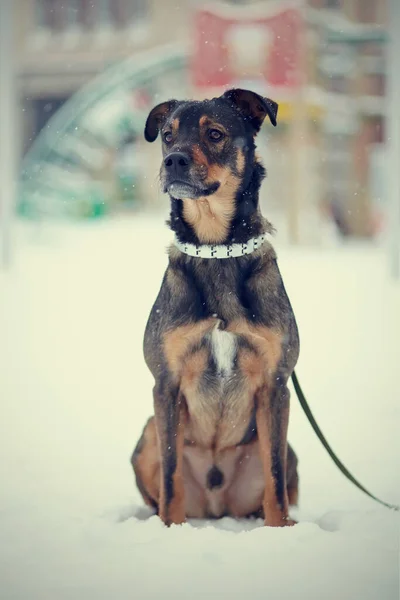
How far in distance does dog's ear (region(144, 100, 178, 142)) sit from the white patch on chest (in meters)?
0.79

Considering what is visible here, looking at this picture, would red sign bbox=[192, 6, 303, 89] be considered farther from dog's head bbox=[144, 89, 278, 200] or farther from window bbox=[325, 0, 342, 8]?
dog's head bbox=[144, 89, 278, 200]

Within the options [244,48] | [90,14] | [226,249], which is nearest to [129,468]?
[226,249]

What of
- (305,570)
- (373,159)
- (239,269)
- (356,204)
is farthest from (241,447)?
(373,159)

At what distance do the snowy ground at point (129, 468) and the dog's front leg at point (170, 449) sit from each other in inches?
3.0

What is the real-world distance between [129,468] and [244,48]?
7.53m

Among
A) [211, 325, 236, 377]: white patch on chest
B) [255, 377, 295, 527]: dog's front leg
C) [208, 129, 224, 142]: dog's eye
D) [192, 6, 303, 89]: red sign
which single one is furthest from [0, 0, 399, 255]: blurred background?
[255, 377, 295, 527]: dog's front leg

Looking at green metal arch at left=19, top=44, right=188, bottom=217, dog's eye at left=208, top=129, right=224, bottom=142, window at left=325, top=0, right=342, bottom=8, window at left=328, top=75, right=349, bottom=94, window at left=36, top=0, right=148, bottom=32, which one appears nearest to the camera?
dog's eye at left=208, top=129, right=224, bottom=142

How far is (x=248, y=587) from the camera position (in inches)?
89.7

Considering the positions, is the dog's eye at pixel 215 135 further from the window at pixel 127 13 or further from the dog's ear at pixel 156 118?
the window at pixel 127 13

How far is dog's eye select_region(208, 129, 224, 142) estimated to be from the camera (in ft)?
7.94

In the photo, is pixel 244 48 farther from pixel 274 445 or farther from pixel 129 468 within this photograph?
pixel 274 445

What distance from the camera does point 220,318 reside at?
8.04 ft

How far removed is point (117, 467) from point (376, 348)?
2.57m

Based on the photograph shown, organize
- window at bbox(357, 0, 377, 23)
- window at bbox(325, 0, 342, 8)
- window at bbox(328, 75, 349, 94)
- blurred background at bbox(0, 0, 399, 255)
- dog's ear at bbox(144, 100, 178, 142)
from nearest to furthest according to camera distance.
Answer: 1. dog's ear at bbox(144, 100, 178, 142)
2. blurred background at bbox(0, 0, 399, 255)
3. window at bbox(325, 0, 342, 8)
4. window at bbox(357, 0, 377, 23)
5. window at bbox(328, 75, 349, 94)
